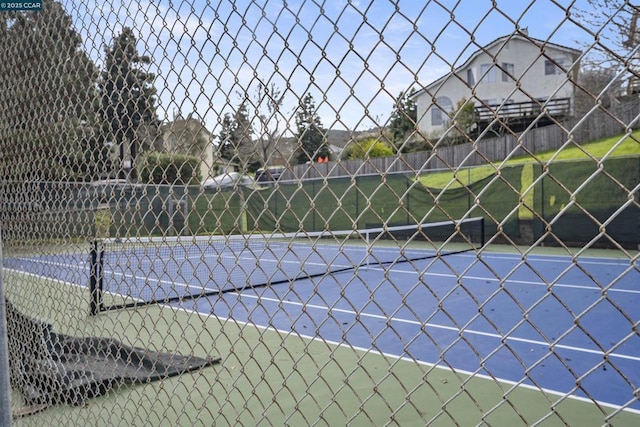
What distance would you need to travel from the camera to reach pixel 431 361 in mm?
5113

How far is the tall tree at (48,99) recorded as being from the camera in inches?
102

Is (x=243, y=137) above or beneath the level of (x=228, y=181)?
above

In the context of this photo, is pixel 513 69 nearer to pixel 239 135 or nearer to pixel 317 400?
pixel 239 135

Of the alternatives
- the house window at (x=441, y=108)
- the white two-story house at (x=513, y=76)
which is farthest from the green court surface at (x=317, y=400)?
the white two-story house at (x=513, y=76)

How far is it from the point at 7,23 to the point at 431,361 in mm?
4077

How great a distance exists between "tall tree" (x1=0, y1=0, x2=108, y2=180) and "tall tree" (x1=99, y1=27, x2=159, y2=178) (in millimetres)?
92

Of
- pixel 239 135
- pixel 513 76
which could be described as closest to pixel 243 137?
pixel 239 135

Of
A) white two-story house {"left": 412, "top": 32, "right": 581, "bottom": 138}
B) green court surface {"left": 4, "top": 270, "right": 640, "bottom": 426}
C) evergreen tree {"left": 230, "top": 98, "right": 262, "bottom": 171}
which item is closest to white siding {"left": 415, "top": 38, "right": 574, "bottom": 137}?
white two-story house {"left": 412, "top": 32, "right": 581, "bottom": 138}

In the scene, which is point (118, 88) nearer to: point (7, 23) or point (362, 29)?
point (7, 23)

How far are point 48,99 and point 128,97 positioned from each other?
0.76 metres

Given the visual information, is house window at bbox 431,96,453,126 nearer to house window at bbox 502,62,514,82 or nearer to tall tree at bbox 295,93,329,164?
house window at bbox 502,62,514,82

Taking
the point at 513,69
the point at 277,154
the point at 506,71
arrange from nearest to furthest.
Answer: the point at 506,71 < the point at 513,69 < the point at 277,154

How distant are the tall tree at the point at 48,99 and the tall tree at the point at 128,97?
9 centimetres

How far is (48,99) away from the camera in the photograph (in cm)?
278
